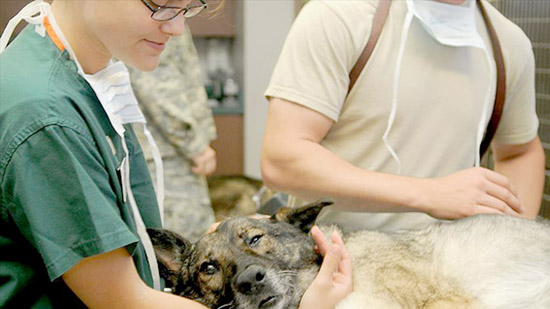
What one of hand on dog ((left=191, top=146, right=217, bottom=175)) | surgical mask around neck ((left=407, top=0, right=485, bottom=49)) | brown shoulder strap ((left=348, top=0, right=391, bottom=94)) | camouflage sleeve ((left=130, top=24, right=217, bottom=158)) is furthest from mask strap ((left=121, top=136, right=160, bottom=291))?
hand on dog ((left=191, top=146, right=217, bottom=175))

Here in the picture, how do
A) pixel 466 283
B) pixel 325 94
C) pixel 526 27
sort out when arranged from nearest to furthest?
1. pixel 466 283
2. pixel 325 94
3. pixel 526 27

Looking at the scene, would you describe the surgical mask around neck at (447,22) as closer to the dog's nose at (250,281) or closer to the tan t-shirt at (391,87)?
the tan t-shirt at (391,87)

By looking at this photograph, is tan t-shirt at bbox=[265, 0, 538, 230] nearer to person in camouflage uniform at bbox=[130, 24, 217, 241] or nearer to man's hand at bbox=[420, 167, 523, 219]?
man's hand at bbox=[420, 167, 523, 219]

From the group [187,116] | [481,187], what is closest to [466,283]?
[481,187]

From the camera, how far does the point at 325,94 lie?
165 centimetres

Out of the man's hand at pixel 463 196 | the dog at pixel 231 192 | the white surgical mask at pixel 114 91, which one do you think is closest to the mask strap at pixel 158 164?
the white surgical mask at pixel 114 91

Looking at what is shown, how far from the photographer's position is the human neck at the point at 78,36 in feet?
3.81

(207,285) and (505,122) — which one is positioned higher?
(505,122)

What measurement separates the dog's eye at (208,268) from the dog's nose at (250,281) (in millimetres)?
130

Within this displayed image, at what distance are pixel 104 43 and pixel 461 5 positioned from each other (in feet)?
3.54

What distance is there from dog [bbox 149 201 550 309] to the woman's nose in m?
0.50

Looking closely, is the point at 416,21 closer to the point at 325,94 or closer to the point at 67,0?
the point at 325,94

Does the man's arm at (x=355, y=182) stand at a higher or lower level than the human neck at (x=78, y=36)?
lower

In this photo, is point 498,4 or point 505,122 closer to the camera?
point 505,122
